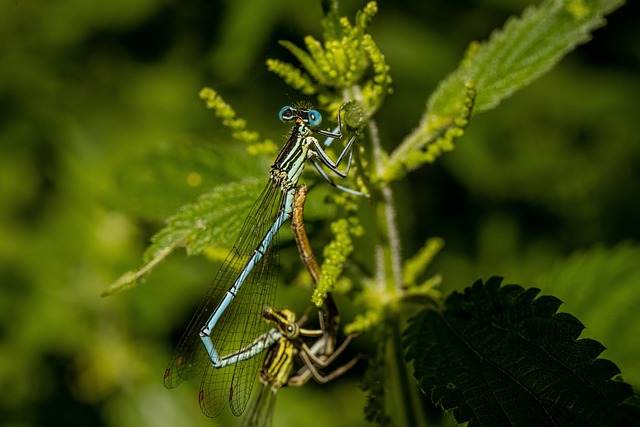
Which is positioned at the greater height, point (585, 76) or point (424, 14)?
point (585, 76)

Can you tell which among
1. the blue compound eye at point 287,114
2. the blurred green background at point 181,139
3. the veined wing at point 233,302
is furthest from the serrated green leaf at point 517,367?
the blurred green background at point 181,139

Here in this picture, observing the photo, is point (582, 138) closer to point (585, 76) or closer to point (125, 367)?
point (585, 76)

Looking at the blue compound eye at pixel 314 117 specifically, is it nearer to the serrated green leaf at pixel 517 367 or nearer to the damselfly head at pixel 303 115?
the damselfly head at pixel 303 115

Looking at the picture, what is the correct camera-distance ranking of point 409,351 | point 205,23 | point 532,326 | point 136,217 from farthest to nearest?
1. point 205,23
2. point 136,217
3. point 409,351
4. point 532,326

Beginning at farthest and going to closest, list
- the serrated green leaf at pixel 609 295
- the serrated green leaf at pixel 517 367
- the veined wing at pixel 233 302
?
the serrated green leaf at pixel 609 295, the veined wing at pixel 233 302, the serrated green leaf at pixel 517 367

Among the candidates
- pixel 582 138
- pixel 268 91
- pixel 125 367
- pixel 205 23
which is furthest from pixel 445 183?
pixel 125 367

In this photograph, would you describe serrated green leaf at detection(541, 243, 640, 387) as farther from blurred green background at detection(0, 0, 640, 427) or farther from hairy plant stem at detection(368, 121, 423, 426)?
blurred green background at detection(0, 0, 640, 427)
